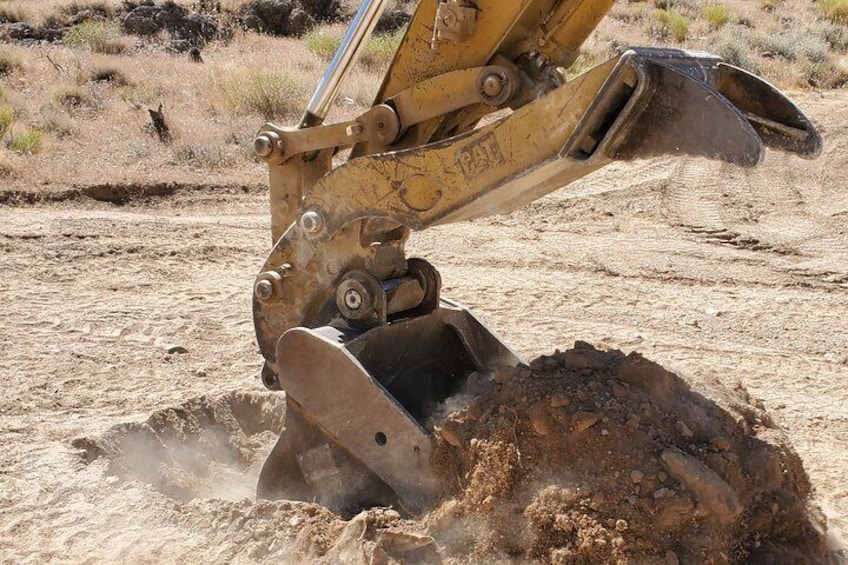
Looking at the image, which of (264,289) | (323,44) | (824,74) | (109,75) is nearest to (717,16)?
(824,74)

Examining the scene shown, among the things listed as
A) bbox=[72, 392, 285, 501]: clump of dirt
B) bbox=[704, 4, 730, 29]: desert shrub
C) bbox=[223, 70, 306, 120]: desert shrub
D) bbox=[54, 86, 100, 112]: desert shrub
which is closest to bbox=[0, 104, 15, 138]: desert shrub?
bbox=[54, 86, 100, 112]: desert shrub

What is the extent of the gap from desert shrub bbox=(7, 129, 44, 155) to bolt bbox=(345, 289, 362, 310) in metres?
9.86

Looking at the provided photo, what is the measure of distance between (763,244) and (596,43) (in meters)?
13.5

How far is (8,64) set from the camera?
62.9ft

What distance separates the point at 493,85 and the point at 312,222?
1054 mm

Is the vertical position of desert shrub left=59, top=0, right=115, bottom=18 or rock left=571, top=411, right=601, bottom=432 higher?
rock left=571, top=411, right=601, bottom=432

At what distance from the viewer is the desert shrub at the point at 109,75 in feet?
59.3

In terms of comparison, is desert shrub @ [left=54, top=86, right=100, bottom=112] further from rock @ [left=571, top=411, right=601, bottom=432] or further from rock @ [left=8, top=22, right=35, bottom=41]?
rock @ [left=571, top=411, right=601, bottom=432]

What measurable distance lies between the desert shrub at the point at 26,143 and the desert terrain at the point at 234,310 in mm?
206

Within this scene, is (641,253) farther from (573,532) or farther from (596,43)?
(596,43)

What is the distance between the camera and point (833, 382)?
7.08 meters

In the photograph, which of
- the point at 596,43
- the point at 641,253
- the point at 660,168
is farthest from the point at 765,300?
the point at 596,43

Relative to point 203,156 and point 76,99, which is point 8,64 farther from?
point 203,156

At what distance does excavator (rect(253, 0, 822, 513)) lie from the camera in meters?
3.62
